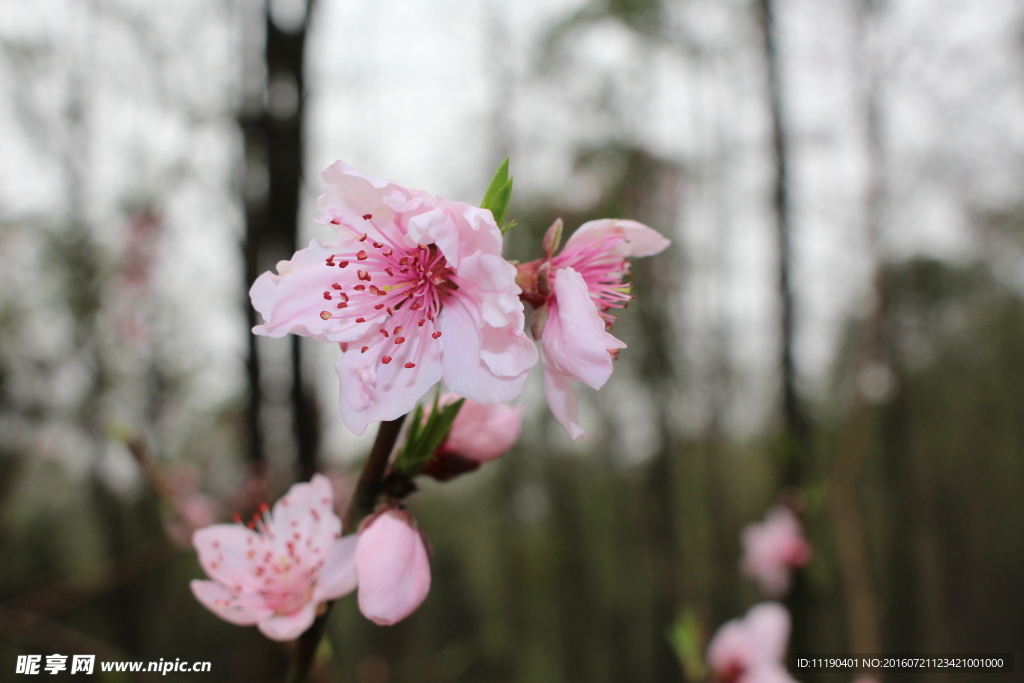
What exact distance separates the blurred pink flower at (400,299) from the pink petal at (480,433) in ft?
0.33

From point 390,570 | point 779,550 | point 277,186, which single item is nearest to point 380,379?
point 390,570

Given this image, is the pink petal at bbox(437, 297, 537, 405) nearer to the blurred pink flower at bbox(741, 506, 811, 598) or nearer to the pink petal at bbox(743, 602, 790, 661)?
the pink petal at bbox(743, 602, 790, 661)

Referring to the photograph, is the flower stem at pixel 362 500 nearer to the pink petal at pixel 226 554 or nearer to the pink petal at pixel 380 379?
the pink petal at pixel 380 379

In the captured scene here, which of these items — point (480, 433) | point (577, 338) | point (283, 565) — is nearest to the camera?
point (577, 338)

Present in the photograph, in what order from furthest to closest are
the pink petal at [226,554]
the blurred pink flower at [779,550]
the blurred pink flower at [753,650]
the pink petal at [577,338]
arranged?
the blurred pink flower at [779,550], the blurred pink flower at [753,650], the pink petal at [226,554], the pink petal at [577,338]

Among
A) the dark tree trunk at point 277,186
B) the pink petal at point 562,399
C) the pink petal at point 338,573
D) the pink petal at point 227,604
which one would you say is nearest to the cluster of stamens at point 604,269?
the pink petal at point 562,399

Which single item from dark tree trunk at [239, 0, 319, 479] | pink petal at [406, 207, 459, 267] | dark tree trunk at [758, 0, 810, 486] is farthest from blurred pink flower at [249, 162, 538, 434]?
dark tree trunk at [758, 0, 810, 486]

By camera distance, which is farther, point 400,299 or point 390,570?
point 400,299

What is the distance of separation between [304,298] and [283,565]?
388 millimetres

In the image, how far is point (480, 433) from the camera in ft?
2.30

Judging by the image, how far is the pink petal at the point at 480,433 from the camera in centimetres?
69

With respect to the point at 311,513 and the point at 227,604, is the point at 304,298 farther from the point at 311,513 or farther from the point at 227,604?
the point at 227,604

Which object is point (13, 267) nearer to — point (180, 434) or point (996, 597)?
point (180, 434)

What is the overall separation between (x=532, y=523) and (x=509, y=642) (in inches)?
117
